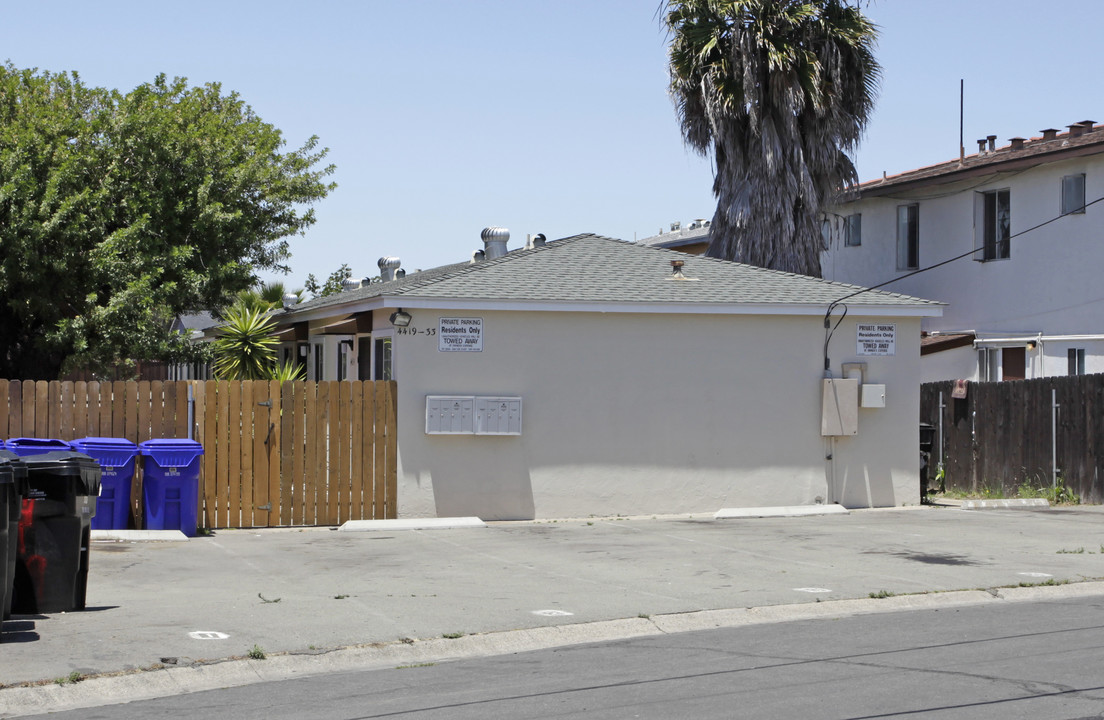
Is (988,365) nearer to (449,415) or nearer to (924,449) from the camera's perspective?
(924,449)

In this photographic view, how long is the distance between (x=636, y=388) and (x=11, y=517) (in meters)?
10.1

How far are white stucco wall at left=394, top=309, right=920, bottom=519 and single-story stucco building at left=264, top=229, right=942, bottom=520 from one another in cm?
2

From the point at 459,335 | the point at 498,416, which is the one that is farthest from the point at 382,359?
the point at 498,416

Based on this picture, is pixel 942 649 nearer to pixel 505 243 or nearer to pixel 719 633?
pixel 719 633

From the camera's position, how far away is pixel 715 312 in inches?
690

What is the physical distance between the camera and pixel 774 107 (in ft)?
90.5

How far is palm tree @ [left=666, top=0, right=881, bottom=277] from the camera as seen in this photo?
2723cm

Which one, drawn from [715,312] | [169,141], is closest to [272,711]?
[715,312]

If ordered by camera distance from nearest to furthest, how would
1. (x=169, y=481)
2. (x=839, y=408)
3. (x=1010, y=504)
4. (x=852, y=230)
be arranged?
(x=169, y=481) → (x=839, y=408) → (x=1010, y=504) → (x=852, y=230)

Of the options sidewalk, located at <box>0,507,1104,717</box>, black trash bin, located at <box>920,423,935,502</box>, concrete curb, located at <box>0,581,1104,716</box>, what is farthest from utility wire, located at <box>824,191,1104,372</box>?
concrete curb, located at <box>0,581,1104,716</box>

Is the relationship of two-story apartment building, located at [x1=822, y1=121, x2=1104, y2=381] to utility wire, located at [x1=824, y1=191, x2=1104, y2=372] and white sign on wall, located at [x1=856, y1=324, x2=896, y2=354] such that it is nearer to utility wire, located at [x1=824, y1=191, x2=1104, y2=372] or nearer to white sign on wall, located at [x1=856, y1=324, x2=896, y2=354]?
utility wire, located at [x1=824, y1=191, x2=1104, y2=372]

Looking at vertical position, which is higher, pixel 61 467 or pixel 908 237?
pixel 908 237

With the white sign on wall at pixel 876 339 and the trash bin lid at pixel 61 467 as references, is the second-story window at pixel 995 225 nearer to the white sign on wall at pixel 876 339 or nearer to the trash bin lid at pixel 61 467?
the white sign on wall at pixel 876 339

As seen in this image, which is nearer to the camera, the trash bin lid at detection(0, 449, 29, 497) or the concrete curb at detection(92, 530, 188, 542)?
the trash bin lid at detection(0, 449, 29, 497)
